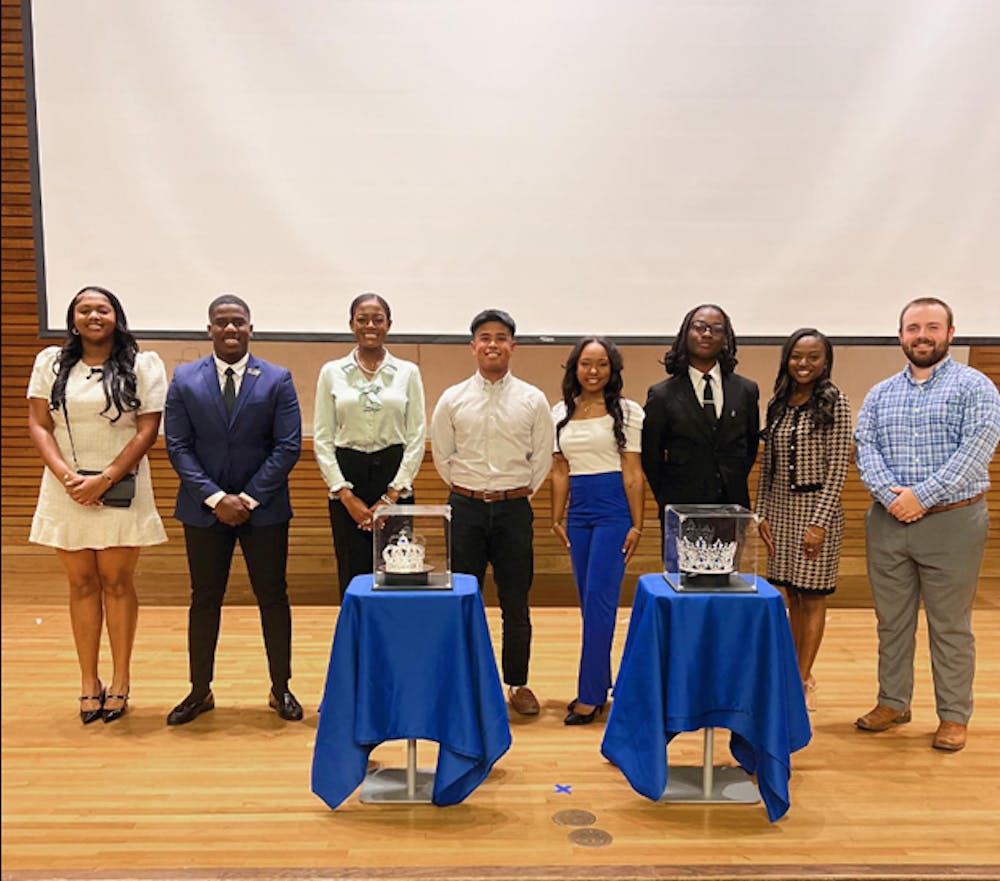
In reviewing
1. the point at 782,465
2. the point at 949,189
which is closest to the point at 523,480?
the point at 782,465

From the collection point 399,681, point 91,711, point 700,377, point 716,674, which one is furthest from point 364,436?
point 716,674

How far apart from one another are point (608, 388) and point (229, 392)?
1417 millimetres

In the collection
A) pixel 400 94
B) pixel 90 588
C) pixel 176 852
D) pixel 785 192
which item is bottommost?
pixel 176 852

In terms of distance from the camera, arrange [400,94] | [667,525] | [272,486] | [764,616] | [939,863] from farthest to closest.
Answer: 1. [400,94]
2. [272,486]
3. [667,525]
4. [764,616]
5. [939,863]

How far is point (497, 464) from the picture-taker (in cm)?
362

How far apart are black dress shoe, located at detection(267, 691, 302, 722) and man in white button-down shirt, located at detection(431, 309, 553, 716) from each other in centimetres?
82

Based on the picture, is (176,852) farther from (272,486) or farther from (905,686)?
(905,686)

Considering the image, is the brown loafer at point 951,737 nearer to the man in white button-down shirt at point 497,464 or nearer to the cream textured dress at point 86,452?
the man in white button-down shirt at point 497,464

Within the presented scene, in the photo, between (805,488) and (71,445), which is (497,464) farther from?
(71,445)

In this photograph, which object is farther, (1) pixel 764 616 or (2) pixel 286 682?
(2) pixel 286 682

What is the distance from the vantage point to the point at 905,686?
141 inches

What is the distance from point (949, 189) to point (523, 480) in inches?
110

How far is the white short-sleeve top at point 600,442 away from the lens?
3.57 metres

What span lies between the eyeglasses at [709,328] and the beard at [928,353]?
24.8 inches
